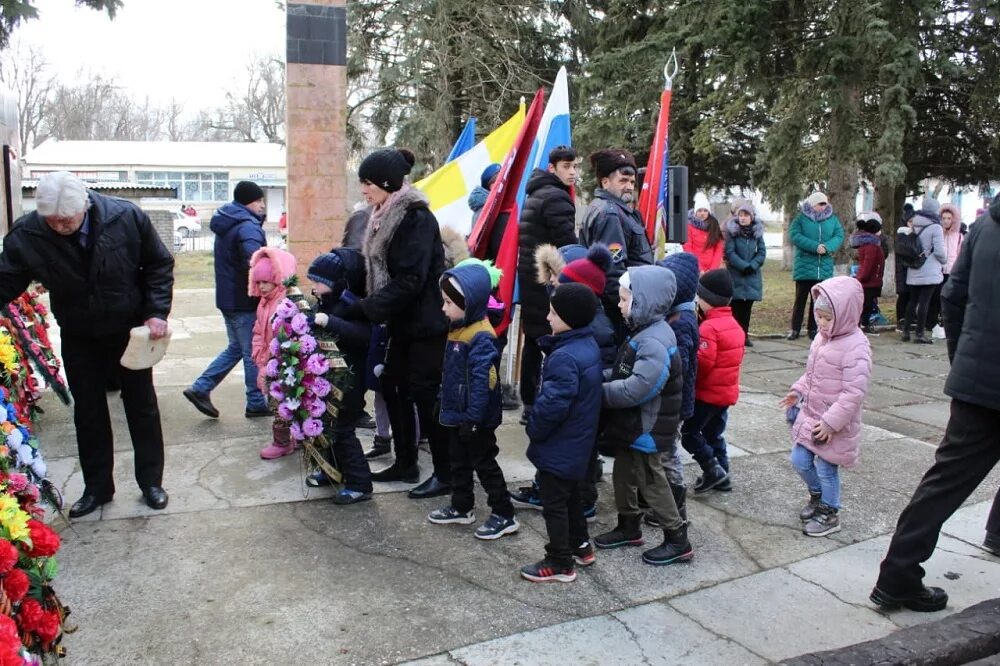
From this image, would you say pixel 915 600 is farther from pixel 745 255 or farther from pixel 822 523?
pixel 745 255

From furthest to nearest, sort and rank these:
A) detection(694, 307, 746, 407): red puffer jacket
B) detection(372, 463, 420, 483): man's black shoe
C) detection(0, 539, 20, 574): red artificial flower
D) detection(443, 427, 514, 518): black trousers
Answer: detection(372, 463, 420, 483): man's black shoe < detection(694, 307, 746, 407): red puffer jacket < detection(443, 427, 514, 518): black trousers < detection(0, 539, 20, 574): red artificial flower

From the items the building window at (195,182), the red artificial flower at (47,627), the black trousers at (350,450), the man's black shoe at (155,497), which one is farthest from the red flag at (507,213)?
the building window at (195,182)

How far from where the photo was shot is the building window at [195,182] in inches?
2076

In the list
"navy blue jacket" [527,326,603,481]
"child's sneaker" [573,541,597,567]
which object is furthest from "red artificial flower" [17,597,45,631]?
"child's sneaker" [573,541,597,567]

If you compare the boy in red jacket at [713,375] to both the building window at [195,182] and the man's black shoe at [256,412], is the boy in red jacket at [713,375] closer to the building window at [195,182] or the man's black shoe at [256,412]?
the man's black shoe at [256,412]

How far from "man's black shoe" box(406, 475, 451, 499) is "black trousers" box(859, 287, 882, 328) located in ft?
25.2

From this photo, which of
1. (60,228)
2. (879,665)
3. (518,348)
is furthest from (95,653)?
(518,348)

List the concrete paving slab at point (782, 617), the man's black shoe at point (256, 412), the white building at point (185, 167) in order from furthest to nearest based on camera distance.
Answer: the white building at point (185, 167), the man's black shoe at point (256, 412), the concrete paving slab at point (782, 617)

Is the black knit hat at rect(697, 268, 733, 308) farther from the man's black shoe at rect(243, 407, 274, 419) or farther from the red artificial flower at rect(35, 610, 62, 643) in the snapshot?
the red artificial flower at rect(35, 610, 62, 643)

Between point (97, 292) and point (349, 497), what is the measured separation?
1691 millimetres

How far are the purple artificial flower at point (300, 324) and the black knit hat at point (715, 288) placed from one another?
2.23 meters

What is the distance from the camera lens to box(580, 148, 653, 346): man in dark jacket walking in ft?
16.4

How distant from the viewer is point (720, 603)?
3.78m

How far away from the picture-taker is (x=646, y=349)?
3973 millimetres
